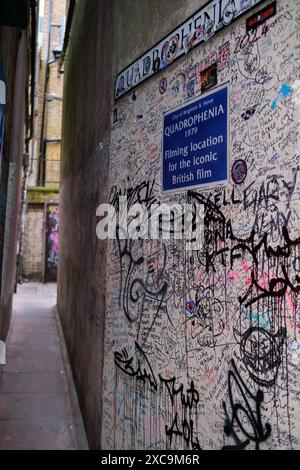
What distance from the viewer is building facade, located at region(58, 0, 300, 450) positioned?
222cm

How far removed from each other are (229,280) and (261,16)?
146 centimetres

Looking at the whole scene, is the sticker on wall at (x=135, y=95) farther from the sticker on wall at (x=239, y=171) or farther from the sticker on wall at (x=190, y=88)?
the sticker on wall at (x=239, y=171)

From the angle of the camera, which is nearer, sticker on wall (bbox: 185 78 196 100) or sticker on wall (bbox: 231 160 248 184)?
sticker on wall (bbox: 231 160 248 184)

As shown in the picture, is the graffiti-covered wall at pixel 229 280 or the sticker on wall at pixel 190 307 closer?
the graffiti-covered wall at pixel 229 280

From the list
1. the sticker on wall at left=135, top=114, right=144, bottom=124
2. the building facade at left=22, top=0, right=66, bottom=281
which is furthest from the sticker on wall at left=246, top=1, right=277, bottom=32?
the building facade at left=22, top=0, right=66, bottom=281

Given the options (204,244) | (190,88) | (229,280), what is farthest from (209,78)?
(229,280)

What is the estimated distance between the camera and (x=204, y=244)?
2764mm

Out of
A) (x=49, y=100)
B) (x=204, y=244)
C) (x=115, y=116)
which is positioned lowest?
(x=204, y=244)

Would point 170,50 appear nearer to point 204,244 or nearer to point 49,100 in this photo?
point 204,244

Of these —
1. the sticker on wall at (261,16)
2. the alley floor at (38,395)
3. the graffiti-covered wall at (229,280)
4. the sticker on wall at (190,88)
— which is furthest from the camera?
the alley floor at (38,395)

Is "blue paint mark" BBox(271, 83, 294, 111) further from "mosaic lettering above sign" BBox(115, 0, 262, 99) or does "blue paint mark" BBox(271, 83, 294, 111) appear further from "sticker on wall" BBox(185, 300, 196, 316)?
"sticker on wall" BBox(185, 300, 196, 316)

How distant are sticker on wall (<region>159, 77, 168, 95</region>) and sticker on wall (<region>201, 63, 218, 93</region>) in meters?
0.45

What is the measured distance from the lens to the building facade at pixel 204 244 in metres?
2.22

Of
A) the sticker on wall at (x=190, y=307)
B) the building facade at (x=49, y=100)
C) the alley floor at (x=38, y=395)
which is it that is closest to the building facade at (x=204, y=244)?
the sticker on wall at (x=190, y=307)
